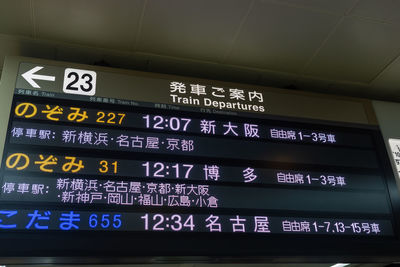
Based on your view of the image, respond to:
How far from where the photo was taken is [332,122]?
9.50 feet

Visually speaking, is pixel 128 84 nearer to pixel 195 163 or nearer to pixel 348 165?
pixel 195 163

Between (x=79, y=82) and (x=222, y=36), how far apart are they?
92cm

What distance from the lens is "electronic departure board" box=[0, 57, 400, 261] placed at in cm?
213

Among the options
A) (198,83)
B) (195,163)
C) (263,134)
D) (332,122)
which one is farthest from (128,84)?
(332,122)

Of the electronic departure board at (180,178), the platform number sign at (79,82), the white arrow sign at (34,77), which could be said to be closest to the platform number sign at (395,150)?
the electronic departure board at (180,178)

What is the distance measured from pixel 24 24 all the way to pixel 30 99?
0.47 metres

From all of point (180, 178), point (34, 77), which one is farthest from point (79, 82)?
point (180, 178)

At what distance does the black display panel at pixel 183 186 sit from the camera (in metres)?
2.13

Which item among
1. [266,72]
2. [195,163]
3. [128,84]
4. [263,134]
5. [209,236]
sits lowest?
[209,236]

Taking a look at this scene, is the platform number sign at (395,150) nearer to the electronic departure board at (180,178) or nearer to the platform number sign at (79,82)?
the electronic departure board at (180,178)

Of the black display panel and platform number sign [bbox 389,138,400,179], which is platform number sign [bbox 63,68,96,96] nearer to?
the black display panel

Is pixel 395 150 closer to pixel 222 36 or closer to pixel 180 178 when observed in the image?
pixel 222 36

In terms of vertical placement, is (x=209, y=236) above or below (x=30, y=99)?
below

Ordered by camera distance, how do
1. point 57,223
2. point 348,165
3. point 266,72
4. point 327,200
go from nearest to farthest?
point 57,223 → point 327,200 → point 348,165 → point 266,72
